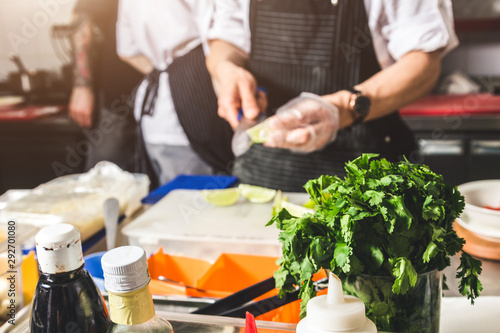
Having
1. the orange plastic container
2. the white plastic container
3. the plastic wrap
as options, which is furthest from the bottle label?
the plastic wrap

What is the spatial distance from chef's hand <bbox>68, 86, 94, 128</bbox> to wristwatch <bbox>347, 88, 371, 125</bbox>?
1200 mm

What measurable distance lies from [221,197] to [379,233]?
30.3 inches

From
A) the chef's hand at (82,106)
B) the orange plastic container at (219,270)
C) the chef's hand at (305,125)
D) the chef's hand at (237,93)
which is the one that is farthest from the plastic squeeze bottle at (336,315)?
the chef's hand at (82,106)

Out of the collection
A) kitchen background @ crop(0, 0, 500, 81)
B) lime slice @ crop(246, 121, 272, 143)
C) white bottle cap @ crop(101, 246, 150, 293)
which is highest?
kitchen background @ crop(0, 0, 500, 81)

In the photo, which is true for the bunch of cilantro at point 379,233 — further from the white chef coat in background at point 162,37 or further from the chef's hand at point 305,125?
the white chef coat in background at point 162,37

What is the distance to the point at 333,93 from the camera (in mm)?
1618

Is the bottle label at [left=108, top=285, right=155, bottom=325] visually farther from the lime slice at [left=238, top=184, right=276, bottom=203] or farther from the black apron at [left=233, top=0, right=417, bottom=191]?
→ the black apron at [left=233, top=0, right=417, bottom=191]

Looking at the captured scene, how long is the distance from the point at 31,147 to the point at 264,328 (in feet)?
6.39

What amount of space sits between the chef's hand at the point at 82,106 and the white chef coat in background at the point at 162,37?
255mm

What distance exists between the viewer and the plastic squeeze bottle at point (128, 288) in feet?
1.36

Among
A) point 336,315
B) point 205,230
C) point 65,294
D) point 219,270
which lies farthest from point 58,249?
point 205,230

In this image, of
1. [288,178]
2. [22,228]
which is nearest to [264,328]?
[22,228]

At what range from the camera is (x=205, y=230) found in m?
1.07

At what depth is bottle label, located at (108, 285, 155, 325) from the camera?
0.43m
